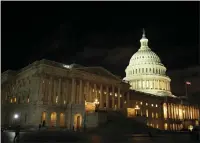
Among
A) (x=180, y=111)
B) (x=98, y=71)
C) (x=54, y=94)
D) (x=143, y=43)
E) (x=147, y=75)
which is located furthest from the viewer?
(x=143, y=43)

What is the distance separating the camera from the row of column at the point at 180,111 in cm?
10800

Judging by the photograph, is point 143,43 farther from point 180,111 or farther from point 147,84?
point 180,111

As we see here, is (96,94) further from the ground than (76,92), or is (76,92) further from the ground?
(76,92)

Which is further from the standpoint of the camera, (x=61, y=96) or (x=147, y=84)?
(x=147, y=84)

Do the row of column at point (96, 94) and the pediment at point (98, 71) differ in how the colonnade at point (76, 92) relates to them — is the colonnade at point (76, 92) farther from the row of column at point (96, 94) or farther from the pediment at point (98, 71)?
the pediment at point (98, 71)

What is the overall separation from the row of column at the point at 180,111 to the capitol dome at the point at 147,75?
8404mm

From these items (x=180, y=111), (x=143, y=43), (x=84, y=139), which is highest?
(x=143, y=43)

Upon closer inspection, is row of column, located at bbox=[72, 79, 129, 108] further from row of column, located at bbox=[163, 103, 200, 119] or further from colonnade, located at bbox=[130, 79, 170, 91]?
colonnade, located at bbox=[130, 79, 170, 91]

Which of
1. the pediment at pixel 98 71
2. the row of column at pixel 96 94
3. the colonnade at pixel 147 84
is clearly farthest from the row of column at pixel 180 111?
the pediment at pixel 98 71

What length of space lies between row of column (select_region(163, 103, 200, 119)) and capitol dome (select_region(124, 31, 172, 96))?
8404mm

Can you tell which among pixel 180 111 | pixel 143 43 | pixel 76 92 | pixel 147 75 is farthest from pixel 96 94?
pixel 143 43

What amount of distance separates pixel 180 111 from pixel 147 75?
22.7m

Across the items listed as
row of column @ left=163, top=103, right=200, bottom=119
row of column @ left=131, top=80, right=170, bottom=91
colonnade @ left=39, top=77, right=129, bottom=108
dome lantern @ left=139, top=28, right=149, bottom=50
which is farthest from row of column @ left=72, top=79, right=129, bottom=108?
dome lantern @ left=139, top=28, right=149, bottom=50

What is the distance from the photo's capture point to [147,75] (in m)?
121
